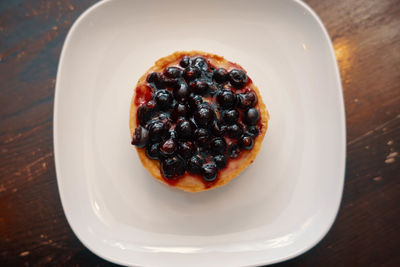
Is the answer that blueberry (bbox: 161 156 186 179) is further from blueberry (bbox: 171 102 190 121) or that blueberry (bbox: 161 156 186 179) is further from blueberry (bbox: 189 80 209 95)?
blueberry (bbox: 189 80 209 95)

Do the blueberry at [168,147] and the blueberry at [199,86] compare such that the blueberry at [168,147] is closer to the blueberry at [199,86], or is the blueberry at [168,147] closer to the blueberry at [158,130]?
the blueberry at [158,130]

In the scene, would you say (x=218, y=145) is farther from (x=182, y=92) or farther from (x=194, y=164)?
(x=182, y=92)

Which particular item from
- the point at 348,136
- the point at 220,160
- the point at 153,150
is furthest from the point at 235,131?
the point at 348,136

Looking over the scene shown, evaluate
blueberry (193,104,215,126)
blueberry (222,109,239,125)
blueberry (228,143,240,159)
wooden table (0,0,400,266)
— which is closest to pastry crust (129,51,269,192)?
blueberry (228,143,240,159)

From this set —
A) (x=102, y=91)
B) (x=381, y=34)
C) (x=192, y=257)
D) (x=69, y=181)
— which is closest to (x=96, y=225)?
(x=69, y=181)

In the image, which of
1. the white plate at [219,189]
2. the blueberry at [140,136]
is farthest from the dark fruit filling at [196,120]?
the white plate at [219,189]

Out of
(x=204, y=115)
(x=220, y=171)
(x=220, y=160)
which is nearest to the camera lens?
(x=204, y=115)
